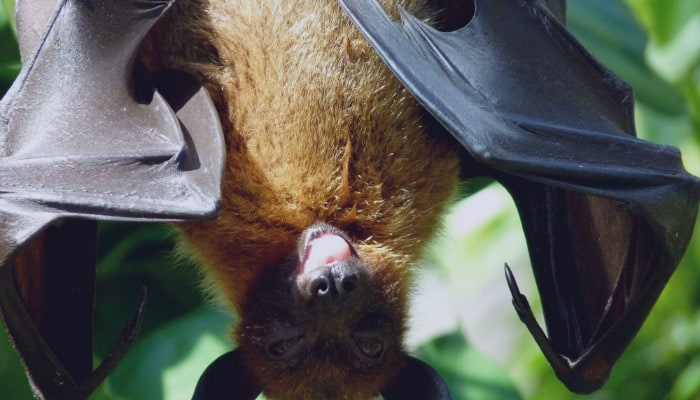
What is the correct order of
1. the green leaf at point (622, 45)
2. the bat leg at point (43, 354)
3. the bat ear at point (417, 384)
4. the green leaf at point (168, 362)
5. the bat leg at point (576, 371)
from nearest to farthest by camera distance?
the bat leg at point (43, 354) < the bat ear at point (417, 384) < the bat leg at point (576, 371) < the green leaf at point (168, 362) < the green leaf at point (622, 45)

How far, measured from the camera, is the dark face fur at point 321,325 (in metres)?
3.64

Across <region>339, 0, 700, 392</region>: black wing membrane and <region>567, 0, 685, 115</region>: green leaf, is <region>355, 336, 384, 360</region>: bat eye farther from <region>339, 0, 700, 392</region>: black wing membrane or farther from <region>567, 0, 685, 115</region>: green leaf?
<region>567, 0, 685, 115</region>: green leaf

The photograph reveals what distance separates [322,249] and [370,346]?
432 millimetres

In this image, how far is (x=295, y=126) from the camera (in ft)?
12.1

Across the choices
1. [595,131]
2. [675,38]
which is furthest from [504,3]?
[675,38]

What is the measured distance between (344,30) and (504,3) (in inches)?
21.2

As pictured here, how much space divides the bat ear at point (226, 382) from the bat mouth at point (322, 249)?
17.3 inches

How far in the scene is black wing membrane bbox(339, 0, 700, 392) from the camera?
3514mm

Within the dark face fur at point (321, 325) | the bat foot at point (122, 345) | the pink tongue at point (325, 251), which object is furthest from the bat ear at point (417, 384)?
the bat foot at point (122, 345)

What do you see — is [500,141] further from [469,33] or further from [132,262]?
[132,262]

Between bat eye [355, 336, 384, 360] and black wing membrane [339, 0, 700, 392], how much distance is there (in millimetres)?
489

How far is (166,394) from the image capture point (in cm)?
411

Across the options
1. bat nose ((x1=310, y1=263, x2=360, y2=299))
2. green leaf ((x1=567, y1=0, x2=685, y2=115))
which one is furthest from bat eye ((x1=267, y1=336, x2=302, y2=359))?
green leaf ((x1=567, y1=0, x2=685, y2=115))

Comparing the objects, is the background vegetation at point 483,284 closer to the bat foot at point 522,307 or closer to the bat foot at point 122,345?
the bat foot at point 122,345
